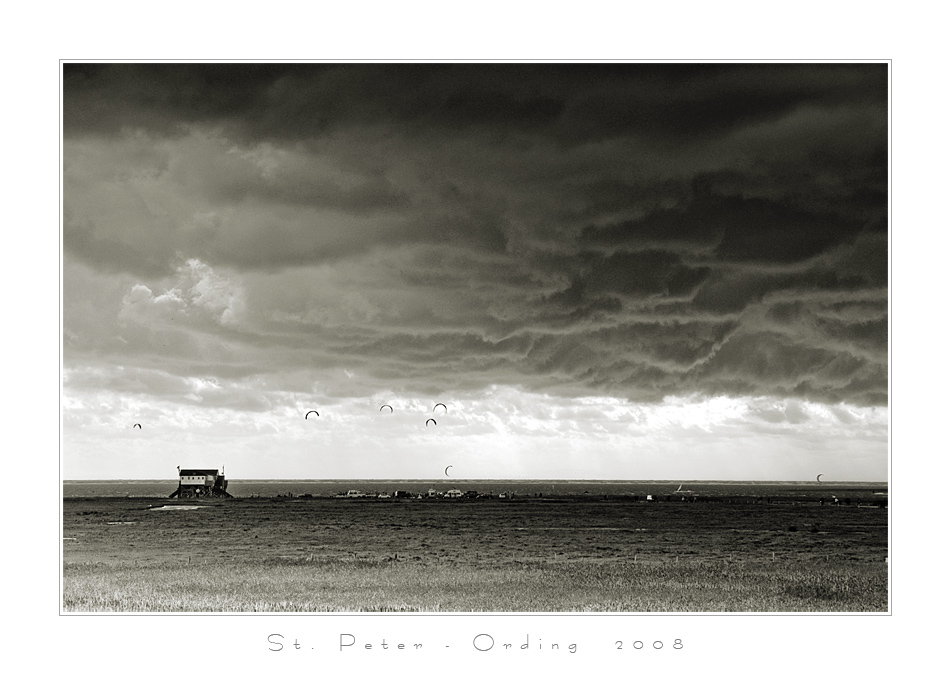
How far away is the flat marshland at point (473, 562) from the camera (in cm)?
1936

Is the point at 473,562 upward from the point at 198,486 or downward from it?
upward

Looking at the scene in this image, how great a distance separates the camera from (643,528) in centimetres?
6181

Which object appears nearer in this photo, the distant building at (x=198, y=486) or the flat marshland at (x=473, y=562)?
the flat marshland at (x=473, y=562)

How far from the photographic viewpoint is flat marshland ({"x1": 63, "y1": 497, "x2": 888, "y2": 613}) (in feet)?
63.5

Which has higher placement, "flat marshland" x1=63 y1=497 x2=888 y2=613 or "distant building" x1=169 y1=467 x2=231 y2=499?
"flat marshland" x1=63 y1=497 x2=888 y2=613

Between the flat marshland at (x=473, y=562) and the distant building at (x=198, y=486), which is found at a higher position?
the flat marshland at (x=473, y=562)

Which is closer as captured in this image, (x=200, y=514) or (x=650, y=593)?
(x=650, y=593)

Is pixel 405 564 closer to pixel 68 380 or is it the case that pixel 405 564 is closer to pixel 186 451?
pixel 68 380

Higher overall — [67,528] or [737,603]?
[737,603]

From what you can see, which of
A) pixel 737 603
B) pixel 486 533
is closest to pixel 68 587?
pixel 737 603

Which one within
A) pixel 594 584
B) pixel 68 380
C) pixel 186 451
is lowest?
pixel 186 451

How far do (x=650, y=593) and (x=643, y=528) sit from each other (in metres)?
42.9

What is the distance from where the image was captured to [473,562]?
33.4 m

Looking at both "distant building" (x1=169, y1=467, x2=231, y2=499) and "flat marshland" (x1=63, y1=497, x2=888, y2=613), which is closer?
"flat marshland" (x1=63, y1=497, x2=888, y2=613)
